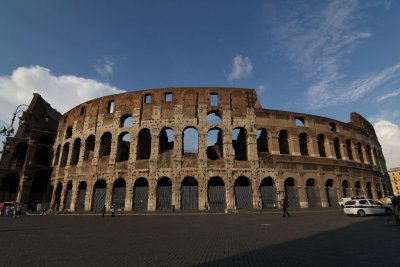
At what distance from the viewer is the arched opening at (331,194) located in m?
25.5

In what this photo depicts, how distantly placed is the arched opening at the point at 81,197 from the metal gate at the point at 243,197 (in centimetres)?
1534

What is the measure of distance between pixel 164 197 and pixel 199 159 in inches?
186

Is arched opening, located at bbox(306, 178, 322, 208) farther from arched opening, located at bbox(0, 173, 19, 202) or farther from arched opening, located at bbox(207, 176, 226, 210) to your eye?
arched opening, located at bbox(0, 173, 19, 202)

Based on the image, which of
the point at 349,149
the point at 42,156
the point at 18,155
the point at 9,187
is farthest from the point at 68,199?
the point at 349,149

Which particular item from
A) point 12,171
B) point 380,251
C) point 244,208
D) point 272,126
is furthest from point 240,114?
point 12,171

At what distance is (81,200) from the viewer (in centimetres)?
2514

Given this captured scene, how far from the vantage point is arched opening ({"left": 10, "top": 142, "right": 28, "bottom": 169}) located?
107ft

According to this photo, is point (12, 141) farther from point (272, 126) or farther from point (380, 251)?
point (380, 251)

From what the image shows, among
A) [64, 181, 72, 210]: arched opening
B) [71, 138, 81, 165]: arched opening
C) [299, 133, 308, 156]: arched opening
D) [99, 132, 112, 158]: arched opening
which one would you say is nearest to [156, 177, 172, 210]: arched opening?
[99, 132, 112, 158]: arched opening

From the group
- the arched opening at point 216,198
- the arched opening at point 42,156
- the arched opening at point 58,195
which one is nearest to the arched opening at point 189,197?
the arched opening at point 216,198

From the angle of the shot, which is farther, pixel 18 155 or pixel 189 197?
pixel 18 155

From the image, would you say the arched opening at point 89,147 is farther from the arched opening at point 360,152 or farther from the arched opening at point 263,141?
the arched opening at point 360,152

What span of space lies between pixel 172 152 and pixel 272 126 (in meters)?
10.7

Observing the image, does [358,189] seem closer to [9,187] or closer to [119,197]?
[119,197]
